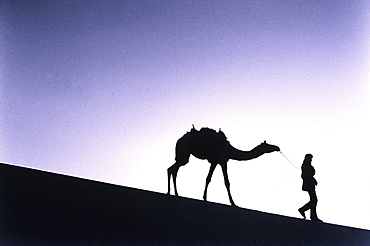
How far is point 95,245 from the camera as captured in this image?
6.09 meters

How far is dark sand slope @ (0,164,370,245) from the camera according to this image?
6.67 meters

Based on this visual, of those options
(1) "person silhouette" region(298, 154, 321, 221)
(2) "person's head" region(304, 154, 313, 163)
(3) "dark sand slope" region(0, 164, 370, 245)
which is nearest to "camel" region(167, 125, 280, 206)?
(2) "person's head" region(304, 154, 313, 163)

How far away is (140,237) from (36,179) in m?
6.89

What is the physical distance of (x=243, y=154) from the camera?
1533 cm

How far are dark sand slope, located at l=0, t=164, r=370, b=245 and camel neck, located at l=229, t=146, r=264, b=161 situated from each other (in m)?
2.41

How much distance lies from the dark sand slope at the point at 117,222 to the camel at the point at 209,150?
7.31ft

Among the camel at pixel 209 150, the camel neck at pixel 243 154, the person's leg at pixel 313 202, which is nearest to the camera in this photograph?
the person's leg at pixel 313 202

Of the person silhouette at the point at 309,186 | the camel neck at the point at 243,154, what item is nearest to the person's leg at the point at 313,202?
the person silhouette at the point at 309,186

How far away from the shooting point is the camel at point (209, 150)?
589 inches

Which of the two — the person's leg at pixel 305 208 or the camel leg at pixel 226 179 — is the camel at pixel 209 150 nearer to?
the camel leg at pixel 226 179

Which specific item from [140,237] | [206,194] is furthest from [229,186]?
[140,237]

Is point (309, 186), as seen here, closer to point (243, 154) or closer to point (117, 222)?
point (243, 154)

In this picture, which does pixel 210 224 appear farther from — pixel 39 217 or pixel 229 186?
pixel 229 186

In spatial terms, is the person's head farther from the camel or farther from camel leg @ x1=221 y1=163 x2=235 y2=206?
camel leg @ x1=221 y1=163 x2=235 y2=206
